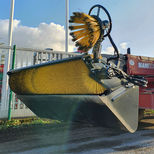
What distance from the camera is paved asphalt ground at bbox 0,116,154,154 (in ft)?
9.27

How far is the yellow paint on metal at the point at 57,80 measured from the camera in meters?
2.25

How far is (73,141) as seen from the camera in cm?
331

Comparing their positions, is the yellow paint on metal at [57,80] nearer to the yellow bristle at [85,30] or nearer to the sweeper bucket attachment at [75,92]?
the sweeper bucket attachment at [75,92]

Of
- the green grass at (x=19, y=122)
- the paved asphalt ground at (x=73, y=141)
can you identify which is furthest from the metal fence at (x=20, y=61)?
the paved asphalt ground at (x=73, y=141)

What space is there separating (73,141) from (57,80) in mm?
1473

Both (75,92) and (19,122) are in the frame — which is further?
(19,122)

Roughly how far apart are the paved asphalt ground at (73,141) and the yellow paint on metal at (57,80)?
1041 mm

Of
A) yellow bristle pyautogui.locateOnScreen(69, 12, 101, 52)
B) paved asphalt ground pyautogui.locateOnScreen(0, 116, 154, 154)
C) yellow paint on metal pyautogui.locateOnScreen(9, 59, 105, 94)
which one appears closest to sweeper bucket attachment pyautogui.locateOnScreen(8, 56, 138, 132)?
yellow paint on metal pyautogui.locateOnScreen(9, 59, 105, 94)

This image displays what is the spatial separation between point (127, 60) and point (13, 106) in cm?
396

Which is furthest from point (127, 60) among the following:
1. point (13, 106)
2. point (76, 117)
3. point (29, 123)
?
point (13, 106)

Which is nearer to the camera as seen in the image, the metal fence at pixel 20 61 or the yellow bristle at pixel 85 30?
the yellow bristle at pixel 85 30

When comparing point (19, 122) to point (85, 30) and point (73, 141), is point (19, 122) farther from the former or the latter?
point (85, 30)

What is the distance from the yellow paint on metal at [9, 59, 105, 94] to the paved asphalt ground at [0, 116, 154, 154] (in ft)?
3.42

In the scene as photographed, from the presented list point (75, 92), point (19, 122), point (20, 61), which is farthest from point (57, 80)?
point (20, 61)
